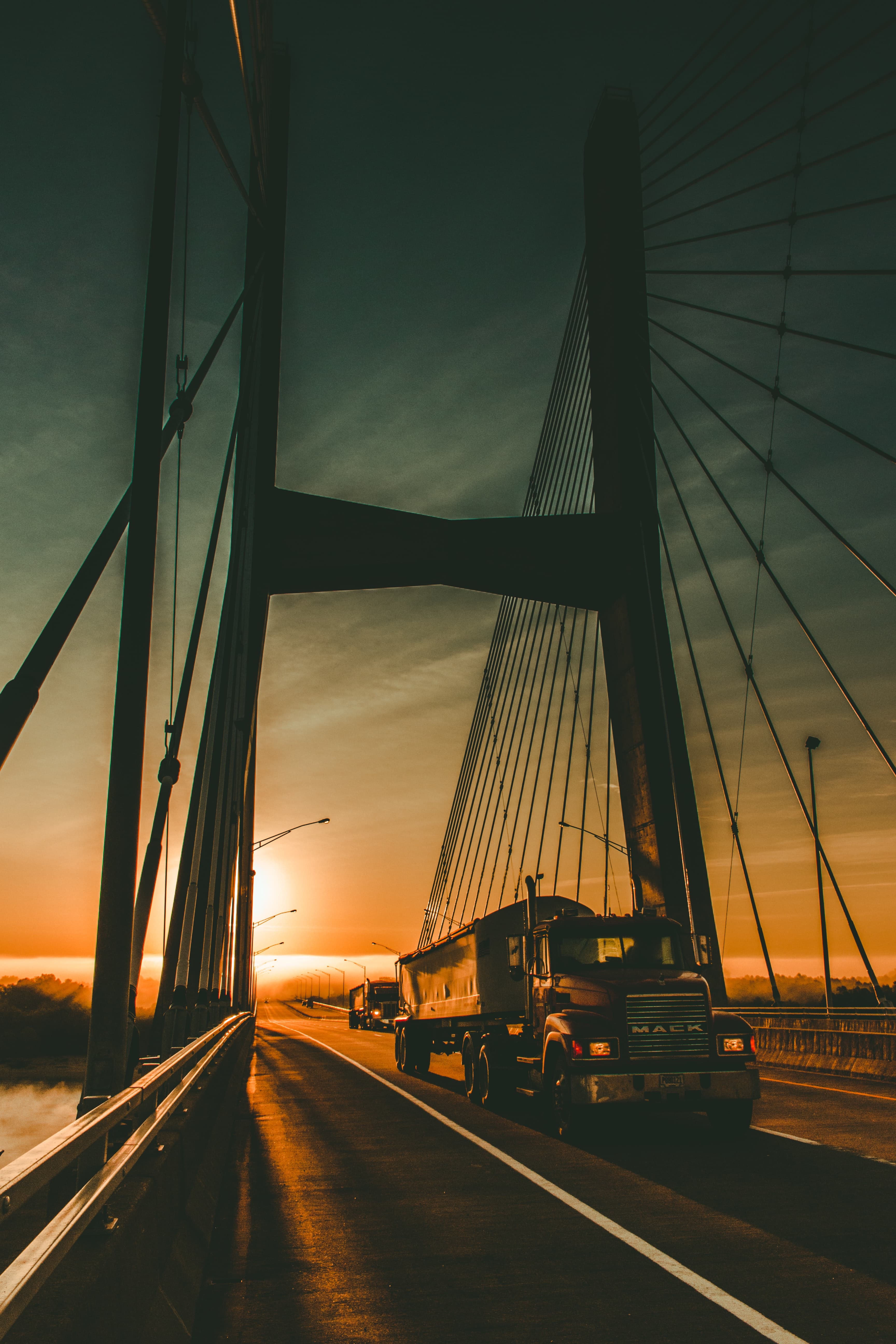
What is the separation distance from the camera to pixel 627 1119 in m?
13.8

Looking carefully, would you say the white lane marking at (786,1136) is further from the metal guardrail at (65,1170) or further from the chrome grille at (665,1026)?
the metal guardrail at (65,1170)

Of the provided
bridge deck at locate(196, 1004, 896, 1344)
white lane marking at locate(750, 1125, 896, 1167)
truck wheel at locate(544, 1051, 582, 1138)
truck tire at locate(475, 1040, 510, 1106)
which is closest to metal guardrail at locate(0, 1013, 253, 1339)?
bridge deck at locate(196, 1004, 896, 1344)

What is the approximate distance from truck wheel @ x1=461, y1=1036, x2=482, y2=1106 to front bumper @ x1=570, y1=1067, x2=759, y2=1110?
4.82 meters

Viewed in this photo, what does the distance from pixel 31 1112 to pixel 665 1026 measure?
76.5ft

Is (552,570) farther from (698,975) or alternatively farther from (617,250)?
(698,975)

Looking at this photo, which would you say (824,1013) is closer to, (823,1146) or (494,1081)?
(494,1081)

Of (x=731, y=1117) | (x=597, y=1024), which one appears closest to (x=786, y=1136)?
(x=731, y=1117)

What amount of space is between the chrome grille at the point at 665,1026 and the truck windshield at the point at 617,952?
3.71 ft

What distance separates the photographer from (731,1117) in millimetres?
11398

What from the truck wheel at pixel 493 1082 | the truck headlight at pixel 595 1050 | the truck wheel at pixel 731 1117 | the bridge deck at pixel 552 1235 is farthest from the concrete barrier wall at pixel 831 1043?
the truck headlight at pixel 595 1050

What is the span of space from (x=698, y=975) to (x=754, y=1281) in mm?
6911

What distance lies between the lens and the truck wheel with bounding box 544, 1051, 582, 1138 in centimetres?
1142

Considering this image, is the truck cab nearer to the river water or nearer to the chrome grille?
the chrome grille

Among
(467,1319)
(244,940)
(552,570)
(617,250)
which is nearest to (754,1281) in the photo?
(467,1319)
